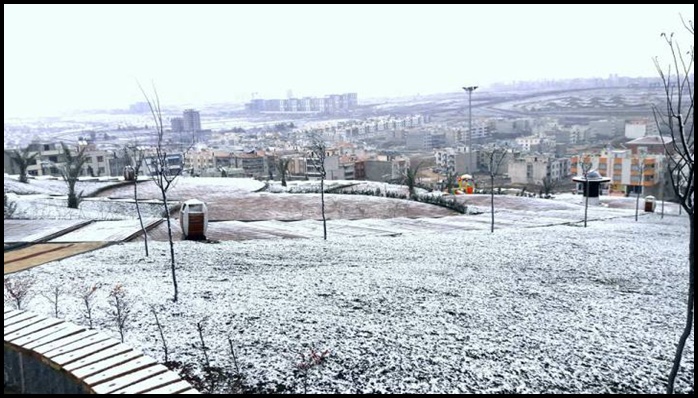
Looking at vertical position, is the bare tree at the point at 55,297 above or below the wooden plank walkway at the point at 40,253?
above

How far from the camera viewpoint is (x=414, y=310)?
17.4 feet

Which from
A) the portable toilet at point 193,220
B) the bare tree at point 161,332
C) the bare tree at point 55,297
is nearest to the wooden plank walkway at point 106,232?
the portable toilet at point 193,220

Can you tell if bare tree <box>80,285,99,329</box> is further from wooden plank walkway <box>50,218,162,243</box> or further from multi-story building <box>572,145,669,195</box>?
multi-story building <box>572,145,669,195</box>

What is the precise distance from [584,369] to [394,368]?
1.37 metres

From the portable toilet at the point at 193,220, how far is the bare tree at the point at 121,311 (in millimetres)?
3711

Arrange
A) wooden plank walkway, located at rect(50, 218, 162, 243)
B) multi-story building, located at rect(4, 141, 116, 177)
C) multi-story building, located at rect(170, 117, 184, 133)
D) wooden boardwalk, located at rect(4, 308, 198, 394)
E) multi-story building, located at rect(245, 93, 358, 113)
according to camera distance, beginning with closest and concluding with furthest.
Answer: wooden boardwalk, located at rect(4, 308, 198, 394), wooden plank walkway, located at rect(50, 218, 162, 243), multi-story building, located at rect(4, 141, 116, 177), multi-story building, located at rect(170, 117, 184, 133), multi-story building, located at rect(245, 93, 358, 113)

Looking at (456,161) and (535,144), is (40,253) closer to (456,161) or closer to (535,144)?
(456,161)

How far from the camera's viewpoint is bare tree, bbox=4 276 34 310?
503cm

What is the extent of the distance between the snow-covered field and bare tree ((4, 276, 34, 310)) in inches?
4.2

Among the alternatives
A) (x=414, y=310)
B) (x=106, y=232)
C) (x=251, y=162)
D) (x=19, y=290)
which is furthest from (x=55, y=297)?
(x=251, y=162)

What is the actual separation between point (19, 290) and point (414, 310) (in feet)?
11.9

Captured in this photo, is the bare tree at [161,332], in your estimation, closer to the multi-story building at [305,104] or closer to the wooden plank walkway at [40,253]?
the wooden plank walkway at [40,253]

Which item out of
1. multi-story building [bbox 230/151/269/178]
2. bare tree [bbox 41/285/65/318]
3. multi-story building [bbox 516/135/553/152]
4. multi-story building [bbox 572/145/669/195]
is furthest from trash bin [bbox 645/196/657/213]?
multi-story building [bbox 516/135/553/152]

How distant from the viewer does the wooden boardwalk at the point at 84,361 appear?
112 inches
